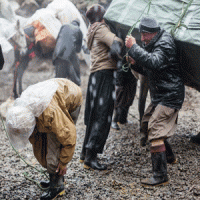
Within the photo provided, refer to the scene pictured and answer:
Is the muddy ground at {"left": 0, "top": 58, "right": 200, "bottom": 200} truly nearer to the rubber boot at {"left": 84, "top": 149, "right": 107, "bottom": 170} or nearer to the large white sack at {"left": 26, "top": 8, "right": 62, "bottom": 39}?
the rubber boot at {"left": 84, "top": 149, "right": 107, "bottom": 170}

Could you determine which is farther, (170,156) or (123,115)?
(123,115)

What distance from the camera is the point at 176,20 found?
304 centimetres

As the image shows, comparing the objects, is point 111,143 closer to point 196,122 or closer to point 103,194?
point 103,194

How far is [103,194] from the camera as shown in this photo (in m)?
2.95

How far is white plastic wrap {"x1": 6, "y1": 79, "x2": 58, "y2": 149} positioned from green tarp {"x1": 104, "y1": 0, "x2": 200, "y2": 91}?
148 cm

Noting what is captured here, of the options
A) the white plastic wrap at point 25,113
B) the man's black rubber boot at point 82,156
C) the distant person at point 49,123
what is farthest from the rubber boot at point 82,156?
the white plastic wrap at point 25,113

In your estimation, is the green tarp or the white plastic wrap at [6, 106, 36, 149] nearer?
the white plastic wrap at [6, 106, 36, 149]

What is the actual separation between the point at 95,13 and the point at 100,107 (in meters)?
1.23

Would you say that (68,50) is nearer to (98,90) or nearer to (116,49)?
(98,90)

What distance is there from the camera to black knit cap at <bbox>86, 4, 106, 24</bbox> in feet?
11.5

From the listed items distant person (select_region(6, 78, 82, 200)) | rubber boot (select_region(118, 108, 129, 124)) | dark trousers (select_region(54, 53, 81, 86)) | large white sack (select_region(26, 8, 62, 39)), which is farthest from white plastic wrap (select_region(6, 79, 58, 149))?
large white sack (select_region(26, 8, 62, 39))

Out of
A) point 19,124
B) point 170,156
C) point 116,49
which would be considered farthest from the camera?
point 170,156

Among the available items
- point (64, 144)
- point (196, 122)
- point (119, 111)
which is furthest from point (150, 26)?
point (196, 122)

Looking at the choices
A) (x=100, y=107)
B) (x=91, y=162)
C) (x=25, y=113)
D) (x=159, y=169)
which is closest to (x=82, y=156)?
(x=91, y=162)
